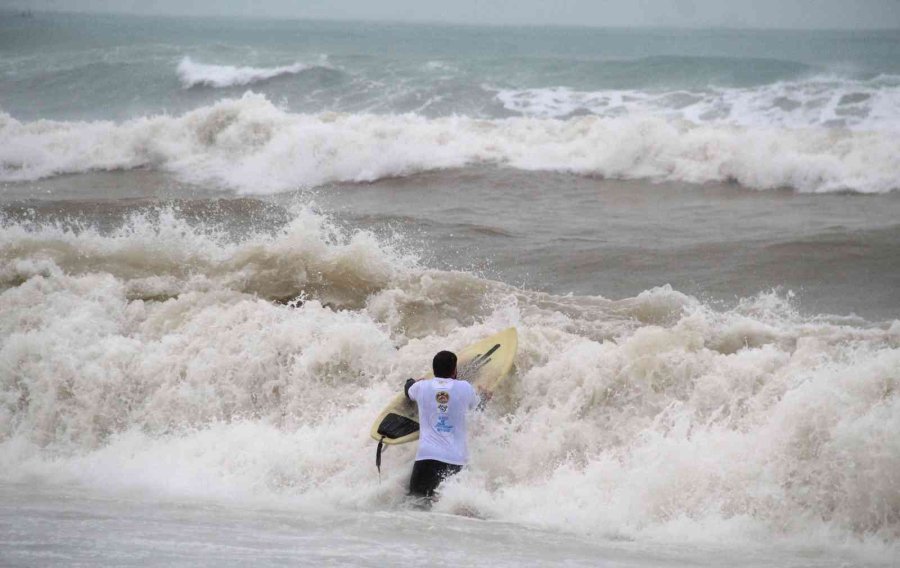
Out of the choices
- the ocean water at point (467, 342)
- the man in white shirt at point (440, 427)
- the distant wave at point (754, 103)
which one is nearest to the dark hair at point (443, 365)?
the man in white shirt at point (440, 427)

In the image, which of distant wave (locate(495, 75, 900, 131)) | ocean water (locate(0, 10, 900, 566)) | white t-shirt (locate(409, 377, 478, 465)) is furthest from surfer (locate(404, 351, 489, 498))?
distant wave (locate(495, 75, 900, 131))

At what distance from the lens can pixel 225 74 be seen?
32375 millimetres

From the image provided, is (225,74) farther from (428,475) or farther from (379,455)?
(428,475)

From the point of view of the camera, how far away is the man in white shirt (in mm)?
6148

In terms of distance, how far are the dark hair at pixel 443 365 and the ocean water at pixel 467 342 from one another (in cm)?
58

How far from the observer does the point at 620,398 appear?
6828 millimetres

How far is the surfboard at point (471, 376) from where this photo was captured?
655 centimetres

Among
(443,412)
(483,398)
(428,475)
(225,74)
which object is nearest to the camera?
(428,475)

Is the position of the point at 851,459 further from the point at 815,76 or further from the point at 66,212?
the point at 815,76

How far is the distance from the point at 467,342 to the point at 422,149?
10210 mm

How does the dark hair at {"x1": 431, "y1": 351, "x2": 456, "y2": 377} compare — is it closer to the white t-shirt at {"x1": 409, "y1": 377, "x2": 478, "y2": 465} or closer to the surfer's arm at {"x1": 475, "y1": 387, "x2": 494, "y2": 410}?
the white t-shirt at {"x1": 409, "y1": 377, "x2": 478, "y2": 465}

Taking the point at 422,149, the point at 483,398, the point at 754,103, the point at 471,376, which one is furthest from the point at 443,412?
the point at 754,103

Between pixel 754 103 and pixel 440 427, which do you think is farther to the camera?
pixel 754 103

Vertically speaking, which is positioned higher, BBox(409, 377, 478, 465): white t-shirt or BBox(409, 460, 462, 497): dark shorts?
BBox(409, 377, 478, 465): white t-shirt
